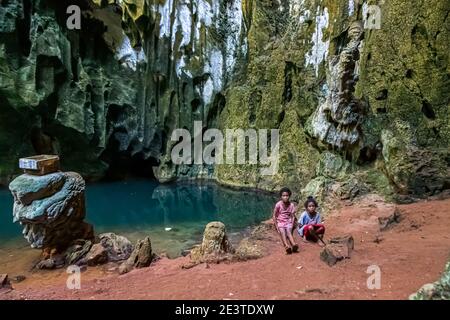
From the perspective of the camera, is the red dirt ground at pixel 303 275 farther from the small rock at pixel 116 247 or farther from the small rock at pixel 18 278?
the small rock at pixel 116 247

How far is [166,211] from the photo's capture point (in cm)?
1803

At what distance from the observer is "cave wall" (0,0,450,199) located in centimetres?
1160

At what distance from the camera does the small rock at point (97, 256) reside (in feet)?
32.3

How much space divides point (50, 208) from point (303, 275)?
7.24 meters

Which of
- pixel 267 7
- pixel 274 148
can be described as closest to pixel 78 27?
pixel 267 7

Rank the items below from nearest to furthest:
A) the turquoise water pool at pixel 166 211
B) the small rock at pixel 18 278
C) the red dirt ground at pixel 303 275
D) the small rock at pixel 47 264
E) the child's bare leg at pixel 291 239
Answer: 1. the red dirt ground at pixel 303 275
2. the child's bare leg at pixel 291 239
3. the small rock at pixel 18 278
4. the small rock at pixel 47 264
5. the turquoise water pool at pixel 166 211

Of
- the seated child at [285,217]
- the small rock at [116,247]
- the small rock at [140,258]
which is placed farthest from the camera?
the small rock at [116,247]

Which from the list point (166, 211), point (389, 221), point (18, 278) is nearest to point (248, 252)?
point (389, 221)

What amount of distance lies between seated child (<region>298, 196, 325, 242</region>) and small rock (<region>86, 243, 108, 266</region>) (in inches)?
207

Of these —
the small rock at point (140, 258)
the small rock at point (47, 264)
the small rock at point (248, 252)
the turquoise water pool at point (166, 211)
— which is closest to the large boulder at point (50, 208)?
the small rock at point (47, 264)

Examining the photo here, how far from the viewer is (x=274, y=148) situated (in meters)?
22.2

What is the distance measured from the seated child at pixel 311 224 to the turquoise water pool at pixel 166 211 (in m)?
4.59

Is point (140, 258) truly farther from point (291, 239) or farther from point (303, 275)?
point (303, 275)
